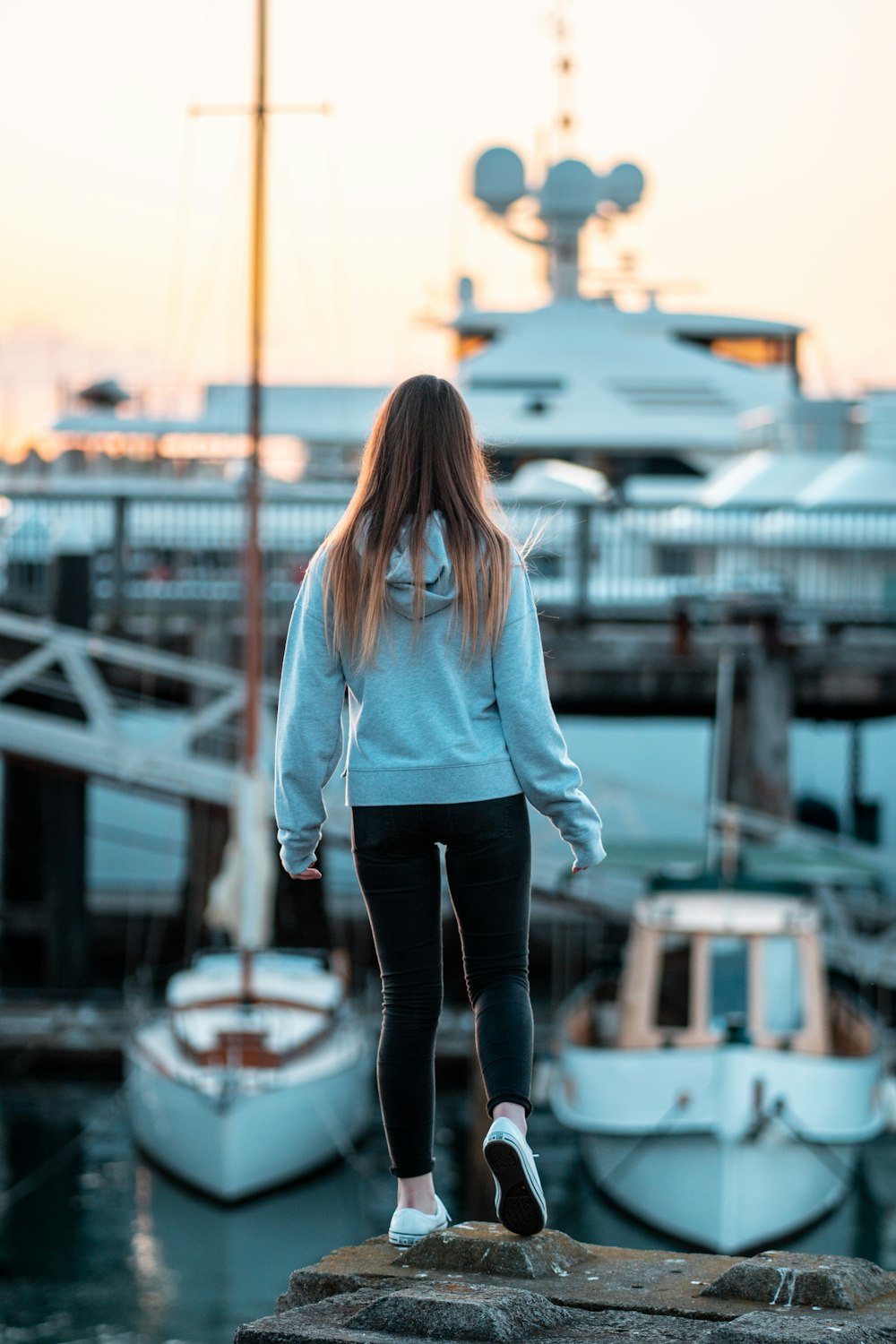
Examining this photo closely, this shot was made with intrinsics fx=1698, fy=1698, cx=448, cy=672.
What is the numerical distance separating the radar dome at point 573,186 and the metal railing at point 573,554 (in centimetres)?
979

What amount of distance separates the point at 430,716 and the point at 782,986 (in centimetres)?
986

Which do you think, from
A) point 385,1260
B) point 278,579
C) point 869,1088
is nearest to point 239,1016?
point 869,1088

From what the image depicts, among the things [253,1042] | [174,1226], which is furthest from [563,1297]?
[253,1042]

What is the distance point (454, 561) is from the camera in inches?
134

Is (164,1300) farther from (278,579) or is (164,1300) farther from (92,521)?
(92,521)

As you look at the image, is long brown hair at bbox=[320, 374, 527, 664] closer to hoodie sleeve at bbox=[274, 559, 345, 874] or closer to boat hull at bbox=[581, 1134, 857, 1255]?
hoodie sleeve at bbox=[274, 559, 345, 874]

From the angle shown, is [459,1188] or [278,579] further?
[278,579]

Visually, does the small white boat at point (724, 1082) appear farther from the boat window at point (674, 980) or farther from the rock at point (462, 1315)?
the rock at point (462, 1315)

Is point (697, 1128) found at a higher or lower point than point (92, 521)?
lower

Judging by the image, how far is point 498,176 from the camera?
3012 centimetres

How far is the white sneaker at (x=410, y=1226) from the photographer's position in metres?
3.50

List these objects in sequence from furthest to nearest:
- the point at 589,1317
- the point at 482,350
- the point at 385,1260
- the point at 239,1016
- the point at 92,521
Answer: the point at 482,350, the point at 92,521, the point at 239,1016, the point at 385,1260, the point at 589,1317

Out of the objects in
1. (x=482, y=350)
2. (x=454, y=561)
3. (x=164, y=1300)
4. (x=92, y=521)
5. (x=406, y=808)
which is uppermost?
(x=482, y=350)

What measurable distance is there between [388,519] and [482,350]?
2661 cm
